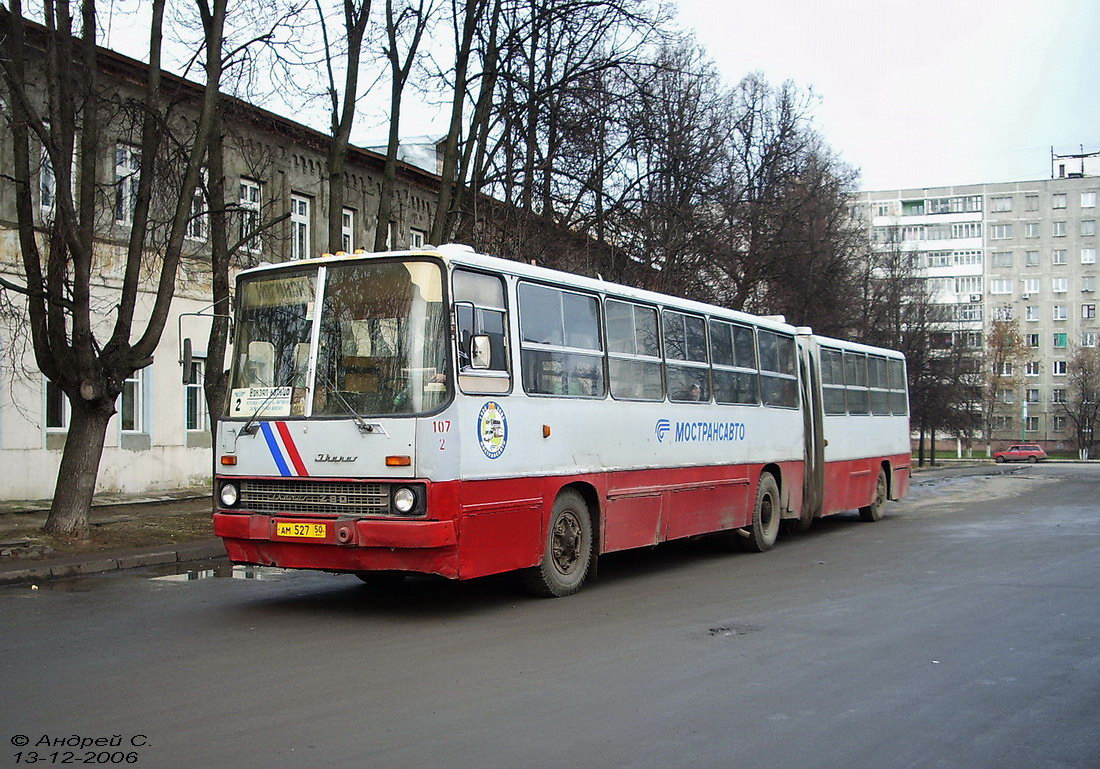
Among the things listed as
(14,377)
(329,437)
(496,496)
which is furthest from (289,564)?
(14,377)

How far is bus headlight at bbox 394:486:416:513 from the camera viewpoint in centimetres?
941

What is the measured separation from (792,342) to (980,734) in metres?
12.0

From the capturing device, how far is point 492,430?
32.9ft

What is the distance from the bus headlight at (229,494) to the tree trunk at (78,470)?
5839 millimetres

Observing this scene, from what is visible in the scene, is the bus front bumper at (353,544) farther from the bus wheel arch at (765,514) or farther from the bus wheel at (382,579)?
the bus wheel arch at (765,514)

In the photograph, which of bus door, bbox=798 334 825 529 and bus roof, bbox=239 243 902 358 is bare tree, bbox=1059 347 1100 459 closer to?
bus door, bbox=798 334 825 529

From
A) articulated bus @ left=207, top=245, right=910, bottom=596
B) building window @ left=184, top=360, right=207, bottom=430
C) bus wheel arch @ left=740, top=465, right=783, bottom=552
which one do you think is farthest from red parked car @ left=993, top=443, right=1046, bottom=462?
articulated bus @ left=207, top=245, right=910, bottom=596

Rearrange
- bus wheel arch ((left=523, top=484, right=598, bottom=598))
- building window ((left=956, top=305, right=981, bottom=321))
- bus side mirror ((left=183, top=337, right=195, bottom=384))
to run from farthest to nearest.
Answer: building window ((left=956, top=305, right=981, bottom=321)) < bus side mirror ((left=183, top=337, right=195, bottom=384)) < bus wheel arch ((left=523, top=484, right=598, bottom=598))

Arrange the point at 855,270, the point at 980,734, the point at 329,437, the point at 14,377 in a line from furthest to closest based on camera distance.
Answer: the point at 855,270
the point at 14,377
the point at 329,437
the point at 980,734

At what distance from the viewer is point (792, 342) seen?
58.0 ft

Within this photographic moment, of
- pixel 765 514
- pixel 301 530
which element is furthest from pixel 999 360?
pixel 301 530

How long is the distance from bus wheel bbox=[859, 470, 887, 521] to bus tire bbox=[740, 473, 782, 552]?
5.10 metres

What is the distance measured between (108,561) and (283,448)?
5116 millimetres

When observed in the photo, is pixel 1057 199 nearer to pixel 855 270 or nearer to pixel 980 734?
pixel 855 270
